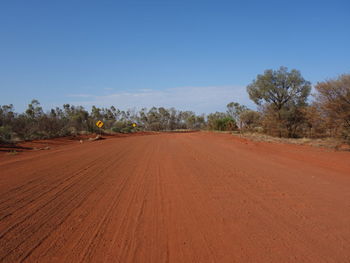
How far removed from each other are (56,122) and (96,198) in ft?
96.4

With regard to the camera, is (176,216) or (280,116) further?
(280,116)

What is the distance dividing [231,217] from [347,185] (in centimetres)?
395

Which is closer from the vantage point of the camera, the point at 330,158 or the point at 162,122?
the point at 330,158

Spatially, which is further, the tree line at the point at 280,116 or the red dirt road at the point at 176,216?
the tree line at the point at 280,116

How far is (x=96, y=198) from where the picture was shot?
5.30 metres

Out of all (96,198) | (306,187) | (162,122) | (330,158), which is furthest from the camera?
(162,122)

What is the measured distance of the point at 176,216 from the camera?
4293mm

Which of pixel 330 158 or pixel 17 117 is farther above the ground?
pixel 17 117

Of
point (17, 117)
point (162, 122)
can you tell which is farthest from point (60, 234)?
point (162, 122)

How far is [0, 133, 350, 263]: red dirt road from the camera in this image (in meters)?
3.16

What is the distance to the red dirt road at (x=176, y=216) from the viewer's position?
125 inches

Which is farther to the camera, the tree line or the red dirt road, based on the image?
the tree line

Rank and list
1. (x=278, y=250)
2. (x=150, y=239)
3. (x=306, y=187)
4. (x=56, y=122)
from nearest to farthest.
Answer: (x=278, y=250) < (x=150, y=239) < (x=306, y=187) < (x=56, y=122)

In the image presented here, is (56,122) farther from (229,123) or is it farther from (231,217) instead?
(231,217)
